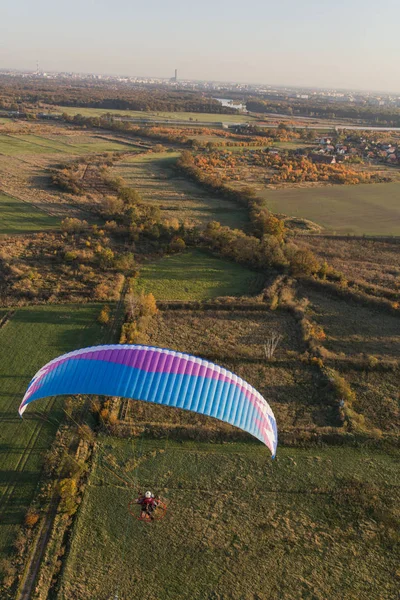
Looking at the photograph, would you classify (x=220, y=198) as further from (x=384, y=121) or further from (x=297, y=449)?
(x=384, y=121)

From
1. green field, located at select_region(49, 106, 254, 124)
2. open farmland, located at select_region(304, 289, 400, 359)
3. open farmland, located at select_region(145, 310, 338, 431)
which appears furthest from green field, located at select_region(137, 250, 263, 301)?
green field, located at select_region(49, 106, 254, 124)

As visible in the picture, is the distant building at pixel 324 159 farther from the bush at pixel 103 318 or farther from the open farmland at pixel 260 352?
the bush at pixel 103 318

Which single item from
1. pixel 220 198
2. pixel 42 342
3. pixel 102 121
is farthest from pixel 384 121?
pixel 42 342

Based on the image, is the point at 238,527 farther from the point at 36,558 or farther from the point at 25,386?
the point at 25,386

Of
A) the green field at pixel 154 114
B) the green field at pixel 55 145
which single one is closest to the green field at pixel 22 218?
the green field at pixel 55 145

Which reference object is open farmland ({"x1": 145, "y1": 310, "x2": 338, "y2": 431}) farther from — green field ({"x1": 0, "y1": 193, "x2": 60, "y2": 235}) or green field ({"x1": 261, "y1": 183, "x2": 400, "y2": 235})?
green field ({"x1": 261, "y1": 183, "x2": 400, "y2": 235})

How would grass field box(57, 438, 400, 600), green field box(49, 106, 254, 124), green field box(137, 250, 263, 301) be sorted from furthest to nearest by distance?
green field box(49, 106, 254, 124)
green field box(137, 250, 263, 301)
grass field box(57, 438, 400, 600)
